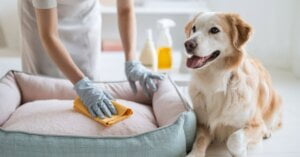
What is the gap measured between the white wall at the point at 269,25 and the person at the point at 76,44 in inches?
44.4

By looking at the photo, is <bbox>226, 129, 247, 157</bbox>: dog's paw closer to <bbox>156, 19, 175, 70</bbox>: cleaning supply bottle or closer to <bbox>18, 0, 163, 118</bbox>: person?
<bbox>18, 0, 163, 118</bbox>: person

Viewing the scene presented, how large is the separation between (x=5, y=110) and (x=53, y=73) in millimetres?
449

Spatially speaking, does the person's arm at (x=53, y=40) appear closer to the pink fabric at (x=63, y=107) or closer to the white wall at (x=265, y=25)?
the pink fabric at (x=63, y=107)

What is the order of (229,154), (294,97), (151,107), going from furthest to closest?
(294,97), (151,107), (229,154)

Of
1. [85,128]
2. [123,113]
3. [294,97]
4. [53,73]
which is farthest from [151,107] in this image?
[294,97]

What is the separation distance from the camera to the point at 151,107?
1857 mm

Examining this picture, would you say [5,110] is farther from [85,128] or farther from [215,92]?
[215,92]

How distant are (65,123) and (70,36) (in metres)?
0.63

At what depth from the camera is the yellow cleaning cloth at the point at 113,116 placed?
1.51 metres

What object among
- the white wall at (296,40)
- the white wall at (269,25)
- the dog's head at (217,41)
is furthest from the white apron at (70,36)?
the white wall at (296,40)

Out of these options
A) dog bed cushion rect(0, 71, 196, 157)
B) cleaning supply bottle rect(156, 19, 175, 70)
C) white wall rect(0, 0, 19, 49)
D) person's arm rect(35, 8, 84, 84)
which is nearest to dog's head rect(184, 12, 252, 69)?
dog bed cushion rect(0, 71, 196, 157)

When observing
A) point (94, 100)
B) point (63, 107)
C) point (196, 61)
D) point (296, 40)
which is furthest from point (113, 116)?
point (296, 40)

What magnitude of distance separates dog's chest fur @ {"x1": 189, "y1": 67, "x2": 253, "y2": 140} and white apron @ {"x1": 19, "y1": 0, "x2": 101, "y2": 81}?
67 centimetres

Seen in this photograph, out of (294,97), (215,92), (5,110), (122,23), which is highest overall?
(122,23)
